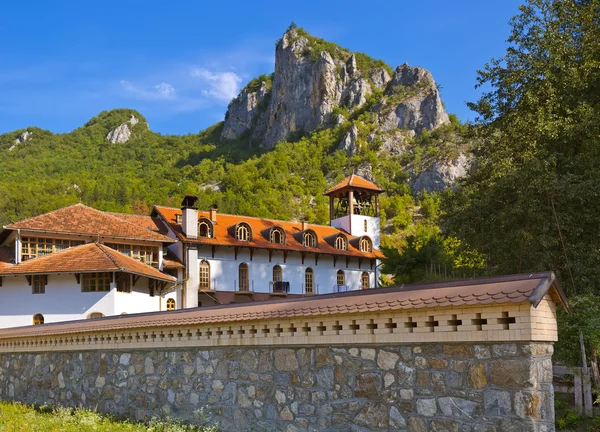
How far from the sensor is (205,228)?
125 feet

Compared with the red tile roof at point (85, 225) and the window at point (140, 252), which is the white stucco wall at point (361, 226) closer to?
the red tile roof at point (85, 225)

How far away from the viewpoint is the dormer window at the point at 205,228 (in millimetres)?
37763

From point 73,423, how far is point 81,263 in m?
17.6

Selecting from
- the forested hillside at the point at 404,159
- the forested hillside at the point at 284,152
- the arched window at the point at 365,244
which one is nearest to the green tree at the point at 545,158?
the forested hillside at the point at 404,159

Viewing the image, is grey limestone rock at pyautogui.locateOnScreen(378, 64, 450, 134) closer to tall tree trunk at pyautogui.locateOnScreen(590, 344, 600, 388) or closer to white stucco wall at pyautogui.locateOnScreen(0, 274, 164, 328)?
white stucco wall at pyautogui.locateOnScreen(0, 274, 164, 328)

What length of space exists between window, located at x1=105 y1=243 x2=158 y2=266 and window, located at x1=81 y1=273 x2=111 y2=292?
5015mm

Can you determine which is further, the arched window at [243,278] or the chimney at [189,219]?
the arched window at [243,278]

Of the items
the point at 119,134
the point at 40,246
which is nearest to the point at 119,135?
the point at 119,134

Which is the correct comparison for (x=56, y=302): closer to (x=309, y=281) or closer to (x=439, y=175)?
(x=309, y=281)

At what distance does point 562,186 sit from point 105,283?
1974cm

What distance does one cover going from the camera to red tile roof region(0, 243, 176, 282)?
26.6 meters

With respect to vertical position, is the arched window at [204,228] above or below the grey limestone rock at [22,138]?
below

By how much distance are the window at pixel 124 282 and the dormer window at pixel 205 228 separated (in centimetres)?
956

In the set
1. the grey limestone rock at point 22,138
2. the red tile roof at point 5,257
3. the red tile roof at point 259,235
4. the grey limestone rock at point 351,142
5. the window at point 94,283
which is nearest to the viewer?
the window at point 94,283
